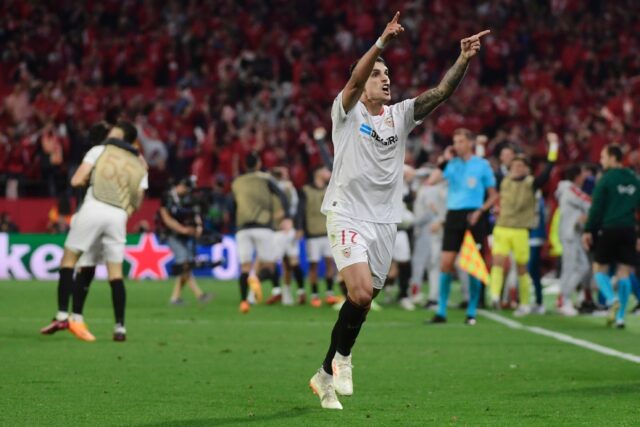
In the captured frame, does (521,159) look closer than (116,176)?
No

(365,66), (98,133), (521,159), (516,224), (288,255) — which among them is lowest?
(288,255)

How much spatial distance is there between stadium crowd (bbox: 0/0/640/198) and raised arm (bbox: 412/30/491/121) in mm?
21181

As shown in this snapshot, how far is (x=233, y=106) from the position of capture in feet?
111

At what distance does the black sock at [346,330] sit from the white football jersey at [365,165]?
25.1 inches

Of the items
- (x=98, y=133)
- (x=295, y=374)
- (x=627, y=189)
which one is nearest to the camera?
(x=295, y=374)

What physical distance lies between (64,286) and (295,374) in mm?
3707

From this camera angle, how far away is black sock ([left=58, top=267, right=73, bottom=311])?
44.5 ft

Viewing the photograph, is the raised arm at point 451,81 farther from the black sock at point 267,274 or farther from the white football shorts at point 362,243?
the black sock at point 267,274

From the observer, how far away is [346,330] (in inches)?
355

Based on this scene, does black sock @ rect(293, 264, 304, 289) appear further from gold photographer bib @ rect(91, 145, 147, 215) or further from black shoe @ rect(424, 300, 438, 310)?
gold photographer bib @ rect(91, 145, 147, 215)

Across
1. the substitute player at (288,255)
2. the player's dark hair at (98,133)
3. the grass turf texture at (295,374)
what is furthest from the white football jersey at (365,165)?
the substitute player at (288,255)

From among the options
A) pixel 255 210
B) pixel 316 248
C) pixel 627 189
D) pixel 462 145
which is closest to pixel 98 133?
pixel 462 145

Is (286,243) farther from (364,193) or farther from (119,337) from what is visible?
(364,193)

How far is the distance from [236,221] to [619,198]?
6399mm
